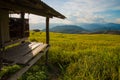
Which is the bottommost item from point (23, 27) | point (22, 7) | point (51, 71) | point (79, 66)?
point (51, 71)

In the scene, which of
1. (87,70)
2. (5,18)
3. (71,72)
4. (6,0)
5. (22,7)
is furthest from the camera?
(5,18)

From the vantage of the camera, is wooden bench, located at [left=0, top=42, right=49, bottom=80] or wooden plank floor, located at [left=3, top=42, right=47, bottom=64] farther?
wooden plank floor, located at [left=3, top=42, right=47, bottom=64]

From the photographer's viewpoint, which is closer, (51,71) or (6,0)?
(6,0)

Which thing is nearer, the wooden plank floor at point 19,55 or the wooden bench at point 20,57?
the wooden bench at point 20,57

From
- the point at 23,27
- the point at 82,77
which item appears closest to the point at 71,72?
the point at 82,77

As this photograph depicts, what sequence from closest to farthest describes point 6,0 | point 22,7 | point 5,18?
point 6,0 → point 22,7 → point 5,18

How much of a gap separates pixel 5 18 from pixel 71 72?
11.2 ft

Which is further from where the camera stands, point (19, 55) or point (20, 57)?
point (19, 55)

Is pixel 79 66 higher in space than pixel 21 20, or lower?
lower

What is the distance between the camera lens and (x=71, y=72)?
7.55 meters

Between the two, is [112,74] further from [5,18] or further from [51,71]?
[5,18]

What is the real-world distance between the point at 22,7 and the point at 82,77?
2.83m

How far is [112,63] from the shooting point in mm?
7836

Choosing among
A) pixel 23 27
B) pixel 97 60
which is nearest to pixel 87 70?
pixel 97 60
